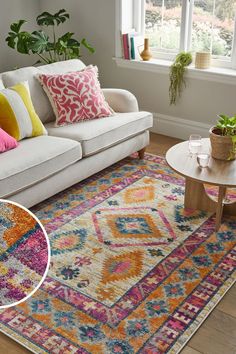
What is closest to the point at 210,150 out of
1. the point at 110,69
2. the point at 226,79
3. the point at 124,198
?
the point at 124,198

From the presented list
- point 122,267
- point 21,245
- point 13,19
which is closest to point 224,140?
point 122,267

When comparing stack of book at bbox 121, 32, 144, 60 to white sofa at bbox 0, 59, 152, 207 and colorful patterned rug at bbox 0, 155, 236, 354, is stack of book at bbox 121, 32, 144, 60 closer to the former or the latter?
white sofa at bbox 0, 59, 152, 207

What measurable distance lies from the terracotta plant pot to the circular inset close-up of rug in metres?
1.89

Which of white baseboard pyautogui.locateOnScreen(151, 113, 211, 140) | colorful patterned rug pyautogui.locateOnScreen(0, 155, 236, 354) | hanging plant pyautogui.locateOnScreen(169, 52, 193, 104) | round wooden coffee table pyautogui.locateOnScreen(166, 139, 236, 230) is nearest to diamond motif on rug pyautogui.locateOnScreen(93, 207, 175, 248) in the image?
colorful patterned rug pyautogui.locateOnScreen(0, 155, 236, 354)

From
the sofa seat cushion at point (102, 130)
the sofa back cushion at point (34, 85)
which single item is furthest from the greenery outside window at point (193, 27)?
the sofa back cushion at point (34, 85)

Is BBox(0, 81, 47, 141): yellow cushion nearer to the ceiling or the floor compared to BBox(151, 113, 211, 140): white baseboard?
nearer to the ceiling

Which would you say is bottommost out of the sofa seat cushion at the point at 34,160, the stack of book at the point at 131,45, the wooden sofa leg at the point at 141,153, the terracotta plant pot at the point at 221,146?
the wooden sofa leg at the point at 141,153

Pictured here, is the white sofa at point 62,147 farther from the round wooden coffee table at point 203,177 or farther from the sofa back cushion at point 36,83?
the round wooden coffee table at point 203,177

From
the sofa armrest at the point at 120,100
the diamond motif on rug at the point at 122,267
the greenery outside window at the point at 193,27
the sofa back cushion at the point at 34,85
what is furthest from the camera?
the greenery outside window at the point at 193,27

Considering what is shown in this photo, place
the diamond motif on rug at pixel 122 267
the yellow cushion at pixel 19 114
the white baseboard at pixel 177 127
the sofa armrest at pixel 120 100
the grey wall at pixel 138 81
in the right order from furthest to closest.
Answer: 1. the white baseboard at pixel 177 127
2. the grey wall at pixel 138 81
3. the sofa armrest at pixel 120 100
4. the yellow cushion at pixel 19 114
5. the diamond motif on rug at pixel 122 267

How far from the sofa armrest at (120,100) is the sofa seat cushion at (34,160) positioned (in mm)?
785

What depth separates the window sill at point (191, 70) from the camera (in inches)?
165

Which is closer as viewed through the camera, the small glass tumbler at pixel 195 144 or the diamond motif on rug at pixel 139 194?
the small glass tumbler at pixel 195 144

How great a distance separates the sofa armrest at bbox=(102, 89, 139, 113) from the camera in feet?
13.3
